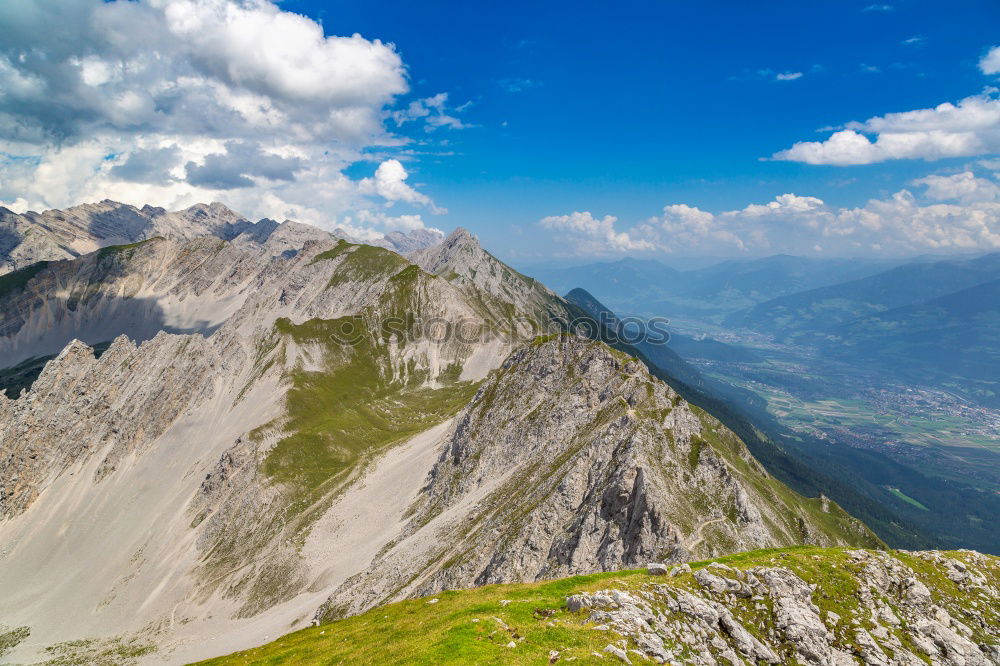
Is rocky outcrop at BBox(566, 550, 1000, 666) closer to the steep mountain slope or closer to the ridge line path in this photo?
the ridge line path

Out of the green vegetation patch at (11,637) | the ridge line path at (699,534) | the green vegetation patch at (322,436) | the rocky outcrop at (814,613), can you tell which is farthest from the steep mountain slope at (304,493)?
the rocky outcrop at (814,613)

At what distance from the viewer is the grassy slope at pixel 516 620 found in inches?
1096

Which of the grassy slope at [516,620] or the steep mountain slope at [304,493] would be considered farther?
the steep mountain slope at [304,493]

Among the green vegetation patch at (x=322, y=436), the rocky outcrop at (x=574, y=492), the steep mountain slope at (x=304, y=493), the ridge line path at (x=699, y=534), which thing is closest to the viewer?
the ridge line path at (x=699, y=534)

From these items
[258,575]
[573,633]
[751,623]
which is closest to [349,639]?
[573,633]

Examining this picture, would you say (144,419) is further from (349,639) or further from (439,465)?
(349,639)

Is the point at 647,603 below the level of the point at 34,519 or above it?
above

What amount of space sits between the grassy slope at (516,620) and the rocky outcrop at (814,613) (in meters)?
0.22

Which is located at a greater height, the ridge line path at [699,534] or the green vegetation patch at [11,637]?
the ridge line path at [699,534]

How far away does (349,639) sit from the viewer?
4356 cm

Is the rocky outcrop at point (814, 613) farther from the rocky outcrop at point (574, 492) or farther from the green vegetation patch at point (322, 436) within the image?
the green vegetation patch at point (322, 436)

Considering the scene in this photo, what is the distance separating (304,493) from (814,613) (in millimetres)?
131444

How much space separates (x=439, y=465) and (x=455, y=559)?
42.1 metres

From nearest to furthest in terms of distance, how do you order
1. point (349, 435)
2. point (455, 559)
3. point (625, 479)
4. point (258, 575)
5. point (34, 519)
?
point (625, 479) → point (455, 559) → point (258, 575) → point (34, 519) → point (349, 435)
